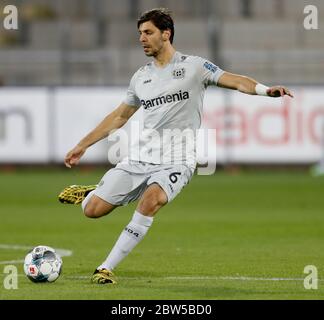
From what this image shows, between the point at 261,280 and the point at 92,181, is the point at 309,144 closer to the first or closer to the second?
the point at 92,181

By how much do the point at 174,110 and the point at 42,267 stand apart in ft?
5.98

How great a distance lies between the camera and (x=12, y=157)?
2558cm

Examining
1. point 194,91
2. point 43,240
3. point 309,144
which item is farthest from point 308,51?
point 194,91

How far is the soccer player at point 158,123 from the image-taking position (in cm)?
923

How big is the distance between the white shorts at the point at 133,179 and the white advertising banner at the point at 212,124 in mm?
14700

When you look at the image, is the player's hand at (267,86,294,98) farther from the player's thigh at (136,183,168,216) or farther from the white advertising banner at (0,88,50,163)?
the white advertising banner at (0,88,50,163)

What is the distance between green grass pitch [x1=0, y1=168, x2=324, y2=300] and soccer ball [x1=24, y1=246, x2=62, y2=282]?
106 mm

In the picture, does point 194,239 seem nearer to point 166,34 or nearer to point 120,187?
point 120,187

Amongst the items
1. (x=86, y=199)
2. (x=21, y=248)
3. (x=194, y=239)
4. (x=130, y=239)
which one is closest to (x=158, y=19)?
(x=86, y=199)

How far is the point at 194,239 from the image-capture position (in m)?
13.6

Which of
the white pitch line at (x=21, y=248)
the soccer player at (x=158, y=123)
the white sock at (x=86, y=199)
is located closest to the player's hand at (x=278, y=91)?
the soccer player at (x=158, y=123)

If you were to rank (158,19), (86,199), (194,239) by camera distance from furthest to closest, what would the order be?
(194,239) < (86,199) < (158,19)

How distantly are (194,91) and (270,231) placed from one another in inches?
215

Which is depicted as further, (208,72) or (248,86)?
(208,72)
